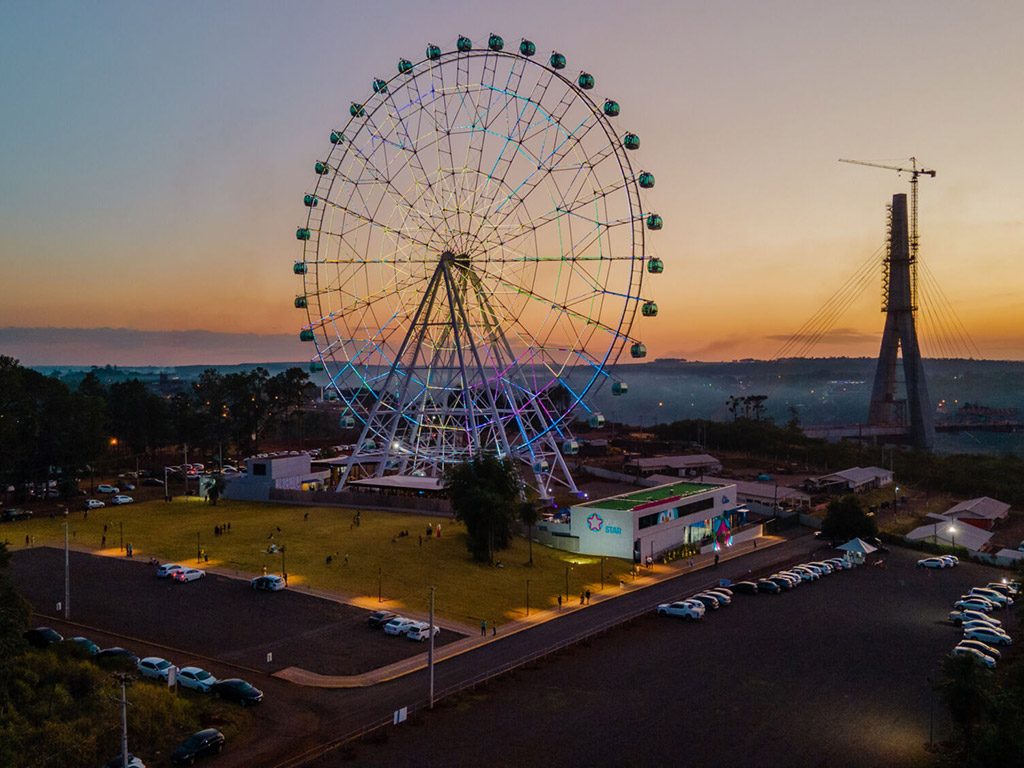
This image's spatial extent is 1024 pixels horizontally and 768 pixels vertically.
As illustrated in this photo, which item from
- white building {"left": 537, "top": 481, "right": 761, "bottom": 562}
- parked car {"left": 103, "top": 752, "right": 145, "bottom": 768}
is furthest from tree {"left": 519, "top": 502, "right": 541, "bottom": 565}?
parked car {"left": 103, "top": 752, "right": 145, "bottom": 768}

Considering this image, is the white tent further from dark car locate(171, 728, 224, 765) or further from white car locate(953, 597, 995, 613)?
dark car locate(171, 728, 224, 765)

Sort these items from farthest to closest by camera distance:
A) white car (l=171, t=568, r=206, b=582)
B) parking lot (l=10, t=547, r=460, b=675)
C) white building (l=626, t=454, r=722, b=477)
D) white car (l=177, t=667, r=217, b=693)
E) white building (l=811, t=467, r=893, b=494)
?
white building (l=626, t=454, r=722, b=477), white building (l=811, t=467, r=893, b=494), white car (l=171, t=568, r=206, b=582), parking lot (l=10, t=547, r=460, b=675), white car (l=177, t=667, r=217, b=693)

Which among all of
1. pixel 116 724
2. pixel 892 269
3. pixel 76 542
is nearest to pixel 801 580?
pixel 116 724

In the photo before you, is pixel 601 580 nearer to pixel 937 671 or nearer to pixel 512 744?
pixel 937 671

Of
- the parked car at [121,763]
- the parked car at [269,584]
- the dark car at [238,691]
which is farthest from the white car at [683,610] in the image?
the parked car at [121,763]

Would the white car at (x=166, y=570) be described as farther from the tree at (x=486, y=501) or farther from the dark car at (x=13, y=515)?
the dark car at (x=13, y=515)

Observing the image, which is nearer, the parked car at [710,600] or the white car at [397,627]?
the white car at [397,627]

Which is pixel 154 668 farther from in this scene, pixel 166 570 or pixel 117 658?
pixel 166 570
